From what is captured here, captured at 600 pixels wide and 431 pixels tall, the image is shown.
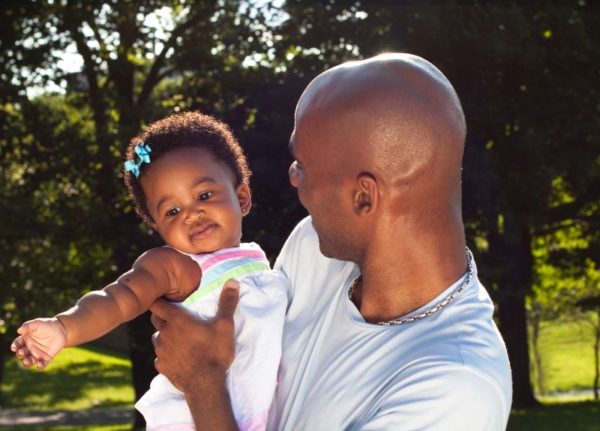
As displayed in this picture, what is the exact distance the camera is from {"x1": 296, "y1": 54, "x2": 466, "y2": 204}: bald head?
2.46 m

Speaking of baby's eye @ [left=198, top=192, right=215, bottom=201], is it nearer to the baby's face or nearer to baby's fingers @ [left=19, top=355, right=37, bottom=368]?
the baby's face

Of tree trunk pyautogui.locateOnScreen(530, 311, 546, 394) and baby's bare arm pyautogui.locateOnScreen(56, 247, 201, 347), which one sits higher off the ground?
baby's bare arm pyautogui.locateOnScreen(56, 247, 201, 347)

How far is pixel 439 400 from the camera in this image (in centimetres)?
221

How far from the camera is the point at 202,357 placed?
296 centimetres

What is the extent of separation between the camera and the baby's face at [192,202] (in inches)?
134

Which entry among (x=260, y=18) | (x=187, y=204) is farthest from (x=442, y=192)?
(x=260, y=18)

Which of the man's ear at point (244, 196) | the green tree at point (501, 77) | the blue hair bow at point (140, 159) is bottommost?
the green tree at point (501, 77)

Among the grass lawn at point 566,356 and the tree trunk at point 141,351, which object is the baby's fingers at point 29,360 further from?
the grass lawn at point 566,356

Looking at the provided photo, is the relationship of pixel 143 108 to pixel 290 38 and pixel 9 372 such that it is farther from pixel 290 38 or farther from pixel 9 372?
pixel 9 372

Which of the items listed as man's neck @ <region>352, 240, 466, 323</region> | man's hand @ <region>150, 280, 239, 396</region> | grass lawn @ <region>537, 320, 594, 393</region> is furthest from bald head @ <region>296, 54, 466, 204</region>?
grass lawn @ <region>537, 320, 594, 393</region>

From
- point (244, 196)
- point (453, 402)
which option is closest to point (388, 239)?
point (453, 402)

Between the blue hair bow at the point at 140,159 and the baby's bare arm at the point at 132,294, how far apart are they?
372 millimetres

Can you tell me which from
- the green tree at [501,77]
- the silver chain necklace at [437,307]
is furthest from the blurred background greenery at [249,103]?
the silver chain necklace at [437,307]

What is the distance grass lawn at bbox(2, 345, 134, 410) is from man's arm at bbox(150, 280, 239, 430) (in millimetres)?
26395
